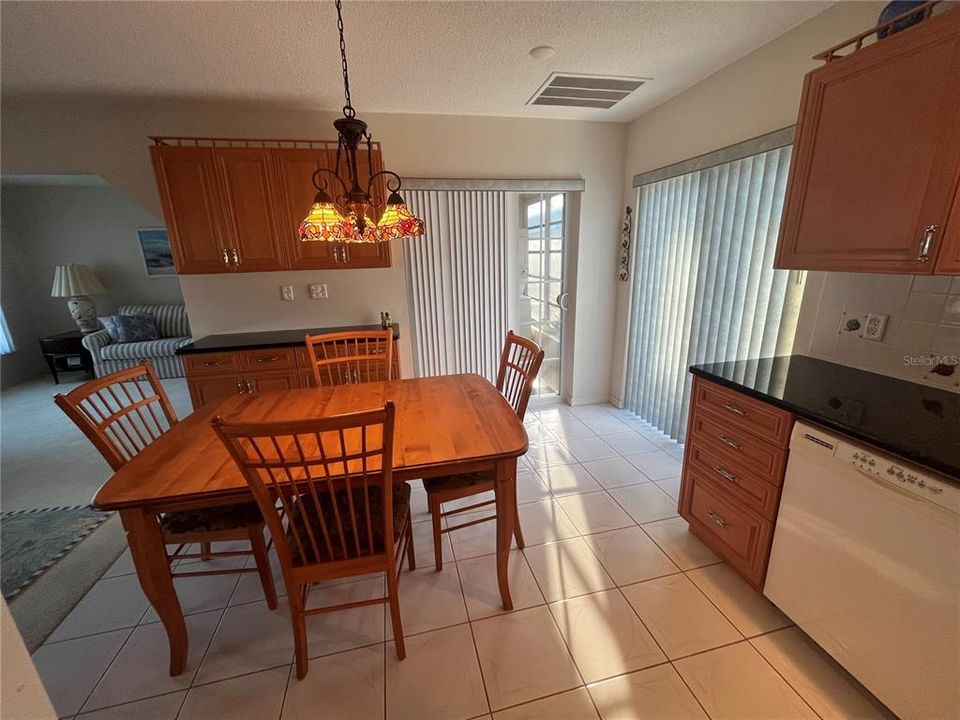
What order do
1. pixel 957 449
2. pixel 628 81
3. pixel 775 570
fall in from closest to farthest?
pixel 957 449 → pixel 775 570 → pixel 628 81

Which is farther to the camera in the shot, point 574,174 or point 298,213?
point 574,174

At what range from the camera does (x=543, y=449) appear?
2.86m

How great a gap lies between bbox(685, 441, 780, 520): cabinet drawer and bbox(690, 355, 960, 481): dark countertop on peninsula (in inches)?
13.2

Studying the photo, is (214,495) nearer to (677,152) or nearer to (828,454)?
(828,454)

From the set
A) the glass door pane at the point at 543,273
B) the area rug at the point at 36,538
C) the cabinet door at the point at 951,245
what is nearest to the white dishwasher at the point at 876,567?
the cabinet door at the point at 951,245

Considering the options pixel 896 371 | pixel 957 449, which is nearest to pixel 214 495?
pixel 957 449

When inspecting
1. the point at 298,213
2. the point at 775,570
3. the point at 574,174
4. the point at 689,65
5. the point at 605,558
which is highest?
the point at 689,65

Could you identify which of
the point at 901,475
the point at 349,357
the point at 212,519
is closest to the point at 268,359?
the point at 349,357

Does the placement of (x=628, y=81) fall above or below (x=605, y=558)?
above

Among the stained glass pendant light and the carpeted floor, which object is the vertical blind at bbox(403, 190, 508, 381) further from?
the carpeted floor

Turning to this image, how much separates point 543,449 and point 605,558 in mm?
1065

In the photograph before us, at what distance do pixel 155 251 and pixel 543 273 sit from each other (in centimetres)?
538

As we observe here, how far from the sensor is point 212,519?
1448 mm

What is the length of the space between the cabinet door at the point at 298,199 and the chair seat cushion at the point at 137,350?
9.79 feet
